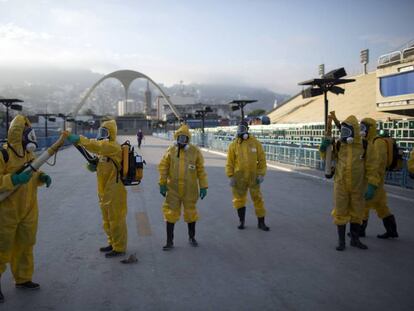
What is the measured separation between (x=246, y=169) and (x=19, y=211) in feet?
12.9

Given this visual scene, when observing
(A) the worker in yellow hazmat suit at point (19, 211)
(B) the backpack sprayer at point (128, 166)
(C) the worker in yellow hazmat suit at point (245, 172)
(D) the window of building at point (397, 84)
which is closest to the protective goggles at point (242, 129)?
(C) the worker in yellow hazmat suit at point (245, 172)

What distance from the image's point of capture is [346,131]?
6.08 m

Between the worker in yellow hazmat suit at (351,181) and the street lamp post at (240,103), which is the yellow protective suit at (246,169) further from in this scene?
the street lamp post at (240,103)

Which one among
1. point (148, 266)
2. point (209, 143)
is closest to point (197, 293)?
point (148, 266)

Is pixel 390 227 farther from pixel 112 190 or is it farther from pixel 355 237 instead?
pixel 112 190

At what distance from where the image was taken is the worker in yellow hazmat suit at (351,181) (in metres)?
5.96

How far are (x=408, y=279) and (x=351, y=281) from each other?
2.30 ft

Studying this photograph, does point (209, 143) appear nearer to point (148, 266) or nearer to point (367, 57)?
point (148, 266)

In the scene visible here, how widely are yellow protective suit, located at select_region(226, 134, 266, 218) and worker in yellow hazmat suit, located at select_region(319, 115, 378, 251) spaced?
1592 mm

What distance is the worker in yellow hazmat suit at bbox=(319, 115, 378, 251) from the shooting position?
596cm

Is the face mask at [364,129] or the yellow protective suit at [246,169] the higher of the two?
the face mask at [364,129]

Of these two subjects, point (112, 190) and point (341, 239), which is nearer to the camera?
point (112, 190)

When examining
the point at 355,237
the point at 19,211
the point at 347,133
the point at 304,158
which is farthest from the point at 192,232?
the point at 304,158

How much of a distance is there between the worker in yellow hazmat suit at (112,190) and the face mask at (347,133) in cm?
329
